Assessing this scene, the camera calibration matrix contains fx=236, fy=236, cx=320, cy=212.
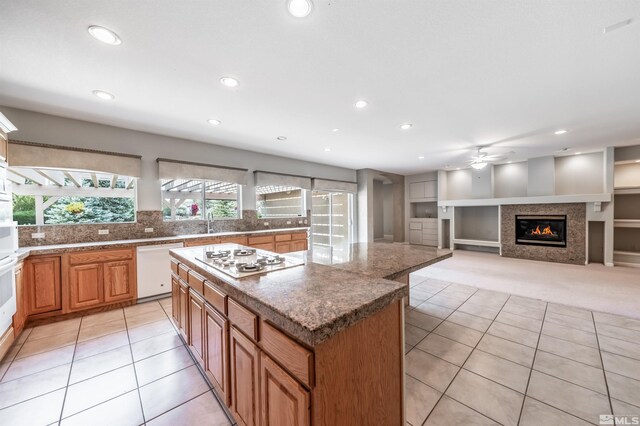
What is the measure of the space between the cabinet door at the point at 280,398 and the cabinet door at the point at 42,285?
3.26 meters

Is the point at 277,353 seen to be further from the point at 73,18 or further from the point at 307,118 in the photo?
the point at 307,118

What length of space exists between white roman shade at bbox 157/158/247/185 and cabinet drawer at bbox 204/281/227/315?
9.82ft

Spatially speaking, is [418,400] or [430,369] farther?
[430,369]

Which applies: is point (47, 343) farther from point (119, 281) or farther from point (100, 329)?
point (119, 281)

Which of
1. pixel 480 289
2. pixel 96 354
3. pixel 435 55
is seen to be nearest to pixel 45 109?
pixel 96 354

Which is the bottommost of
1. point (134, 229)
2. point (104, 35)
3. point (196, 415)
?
point (196, 415)

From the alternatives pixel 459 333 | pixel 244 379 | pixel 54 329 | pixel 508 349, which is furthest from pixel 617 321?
pixel 54 329

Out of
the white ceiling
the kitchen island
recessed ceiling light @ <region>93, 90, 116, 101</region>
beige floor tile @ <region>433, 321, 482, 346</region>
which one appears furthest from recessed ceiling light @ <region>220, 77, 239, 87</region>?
beige floor tile @ <region>433, 321, 482, 346</region>

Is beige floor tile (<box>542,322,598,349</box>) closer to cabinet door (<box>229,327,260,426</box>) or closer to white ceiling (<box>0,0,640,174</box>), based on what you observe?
white ceiling (<box>0,0,640,174</box>)

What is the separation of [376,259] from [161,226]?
3.63 meters

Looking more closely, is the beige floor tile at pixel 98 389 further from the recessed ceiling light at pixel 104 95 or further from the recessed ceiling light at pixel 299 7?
the recessed ceiling light at pixel 299 7

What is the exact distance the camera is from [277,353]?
993 millimetres

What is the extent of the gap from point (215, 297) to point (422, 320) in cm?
232

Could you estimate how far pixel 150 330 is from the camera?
8.43 feet
